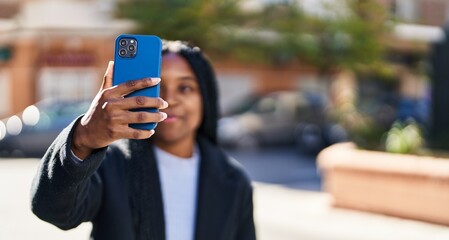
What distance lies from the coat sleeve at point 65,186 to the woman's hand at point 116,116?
5cm

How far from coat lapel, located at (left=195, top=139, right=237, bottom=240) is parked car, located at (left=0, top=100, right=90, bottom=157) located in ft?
47.0

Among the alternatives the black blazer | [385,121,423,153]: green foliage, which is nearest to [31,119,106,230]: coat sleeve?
the black blazer

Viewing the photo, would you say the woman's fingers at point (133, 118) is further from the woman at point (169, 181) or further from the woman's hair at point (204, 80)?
the woman's hair at point (204, 80)

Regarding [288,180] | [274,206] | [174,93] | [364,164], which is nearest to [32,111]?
[288,180]

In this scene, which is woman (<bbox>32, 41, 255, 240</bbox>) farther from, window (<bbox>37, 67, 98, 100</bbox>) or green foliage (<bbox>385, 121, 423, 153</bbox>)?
window (<bbox>37, 67, 98, 100</bbox>)

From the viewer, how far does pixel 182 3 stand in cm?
2041

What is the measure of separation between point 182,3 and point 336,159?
12.1 m

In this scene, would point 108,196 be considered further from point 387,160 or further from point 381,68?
point 381,68

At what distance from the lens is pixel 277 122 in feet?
62.2

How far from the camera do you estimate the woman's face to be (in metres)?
2.28

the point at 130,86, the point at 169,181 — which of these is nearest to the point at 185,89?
the point at 169,181

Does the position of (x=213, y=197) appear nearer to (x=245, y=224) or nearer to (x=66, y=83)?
(x=245, y=224)

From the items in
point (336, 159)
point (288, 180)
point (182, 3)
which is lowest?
point (288, 180)

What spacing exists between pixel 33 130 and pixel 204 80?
14.8 meters
